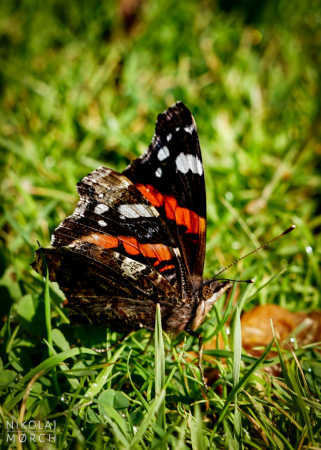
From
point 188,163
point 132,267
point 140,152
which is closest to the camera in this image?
point 132,267

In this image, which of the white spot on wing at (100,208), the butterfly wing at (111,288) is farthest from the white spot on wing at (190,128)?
the butterfly wing at (111,288)

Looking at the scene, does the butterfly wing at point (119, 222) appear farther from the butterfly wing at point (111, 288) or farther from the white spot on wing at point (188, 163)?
the white spot on wing at point (188, 163)

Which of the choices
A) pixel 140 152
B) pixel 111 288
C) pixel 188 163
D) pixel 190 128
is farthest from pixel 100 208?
pixel 140 152

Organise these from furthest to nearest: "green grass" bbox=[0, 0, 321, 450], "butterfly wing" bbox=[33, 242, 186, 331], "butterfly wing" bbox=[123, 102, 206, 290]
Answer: "butterfly wing" bbox=[123, 102, 206, 290]
"butterfly wing" bbox=[33, 242, 186, 331]
"green grass" bbox=[0, 0, 321, 450]

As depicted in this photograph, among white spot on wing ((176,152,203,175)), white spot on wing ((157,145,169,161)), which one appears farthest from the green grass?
white spot on wing ((157,145,169,161))

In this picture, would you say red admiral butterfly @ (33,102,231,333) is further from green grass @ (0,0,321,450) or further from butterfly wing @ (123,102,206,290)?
green grass @ (0,0,321,450)

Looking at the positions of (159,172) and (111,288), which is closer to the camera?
(111,288)

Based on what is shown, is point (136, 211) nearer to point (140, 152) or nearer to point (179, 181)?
point (179, 181)
